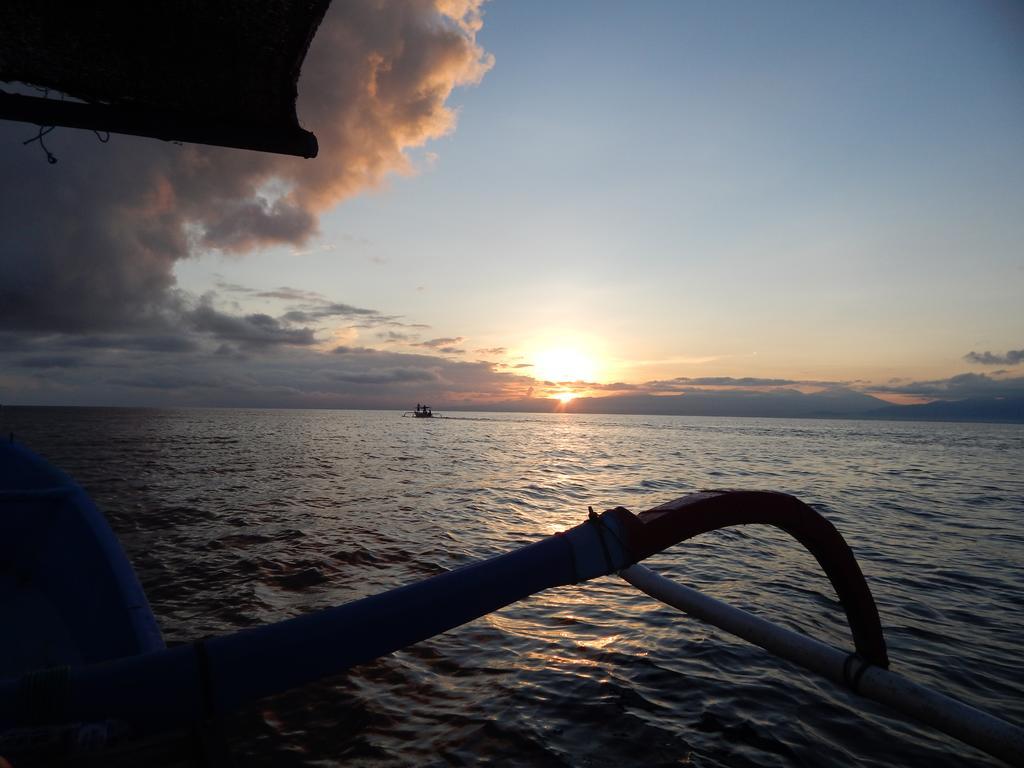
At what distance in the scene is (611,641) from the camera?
586 cm

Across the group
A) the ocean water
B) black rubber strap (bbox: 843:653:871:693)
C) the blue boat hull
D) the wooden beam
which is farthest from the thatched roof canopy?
black rubber strap (bbox: 843:653:871:693)

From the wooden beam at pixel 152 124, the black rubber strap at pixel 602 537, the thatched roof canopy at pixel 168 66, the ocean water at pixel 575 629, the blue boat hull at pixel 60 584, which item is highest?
the thatched roof canopy at pixel 168 66

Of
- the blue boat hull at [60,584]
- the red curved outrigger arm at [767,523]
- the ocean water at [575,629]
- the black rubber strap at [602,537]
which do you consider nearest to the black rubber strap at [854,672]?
the red curved outrigger arm at [767,523]

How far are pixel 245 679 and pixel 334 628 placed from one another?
0.37m

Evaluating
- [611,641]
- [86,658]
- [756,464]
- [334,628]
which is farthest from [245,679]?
[756,464]

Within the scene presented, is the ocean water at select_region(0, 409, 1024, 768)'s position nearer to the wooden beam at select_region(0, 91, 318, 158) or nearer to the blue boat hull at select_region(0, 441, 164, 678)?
the blue boat hull at select_region(0, 441, 164, 678)

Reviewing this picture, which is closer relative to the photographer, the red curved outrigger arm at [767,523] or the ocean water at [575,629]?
Result: the red curved outrigger arm at [767,523]

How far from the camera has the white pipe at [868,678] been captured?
286cm

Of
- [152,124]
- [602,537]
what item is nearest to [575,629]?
[602,537]

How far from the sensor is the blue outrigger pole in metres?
1.85

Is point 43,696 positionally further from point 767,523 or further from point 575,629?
point 575,629

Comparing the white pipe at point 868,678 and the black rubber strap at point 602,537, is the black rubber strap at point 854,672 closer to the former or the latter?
the white pipe at point 868,678

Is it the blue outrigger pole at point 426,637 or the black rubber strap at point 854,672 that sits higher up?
the blue outrigger pole at point 426,637

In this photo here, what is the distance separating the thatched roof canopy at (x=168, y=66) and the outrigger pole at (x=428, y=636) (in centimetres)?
333
